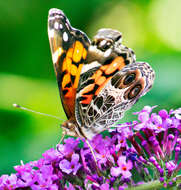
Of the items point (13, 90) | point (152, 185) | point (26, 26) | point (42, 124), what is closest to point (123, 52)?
point (152, 185)

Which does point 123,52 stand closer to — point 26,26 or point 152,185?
point 152,185

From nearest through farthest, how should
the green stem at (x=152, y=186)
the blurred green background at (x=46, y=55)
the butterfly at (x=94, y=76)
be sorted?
the green stem at (x=152, y=186)
the butterfly at (x=94, y=76)
the blurred green background at (x=46, y=55)

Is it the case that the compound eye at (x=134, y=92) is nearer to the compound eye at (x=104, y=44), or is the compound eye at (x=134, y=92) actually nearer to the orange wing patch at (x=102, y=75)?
the orange wing patch at (x=102, y=75)

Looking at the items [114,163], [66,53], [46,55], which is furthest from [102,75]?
[46,55]

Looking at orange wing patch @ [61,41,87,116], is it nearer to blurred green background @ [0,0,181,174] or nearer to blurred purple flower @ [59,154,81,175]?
blurred purple flower @ [59,154,81,175]

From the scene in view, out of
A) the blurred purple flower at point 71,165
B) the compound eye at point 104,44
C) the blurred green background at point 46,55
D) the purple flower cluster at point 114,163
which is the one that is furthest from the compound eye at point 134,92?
the blurred green background at point 46,55

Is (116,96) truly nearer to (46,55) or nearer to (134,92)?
(134,92)

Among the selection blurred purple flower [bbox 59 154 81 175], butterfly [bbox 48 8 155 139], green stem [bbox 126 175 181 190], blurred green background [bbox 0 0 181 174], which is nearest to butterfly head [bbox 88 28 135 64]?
butterfly [bbox 48 8 155 139]
